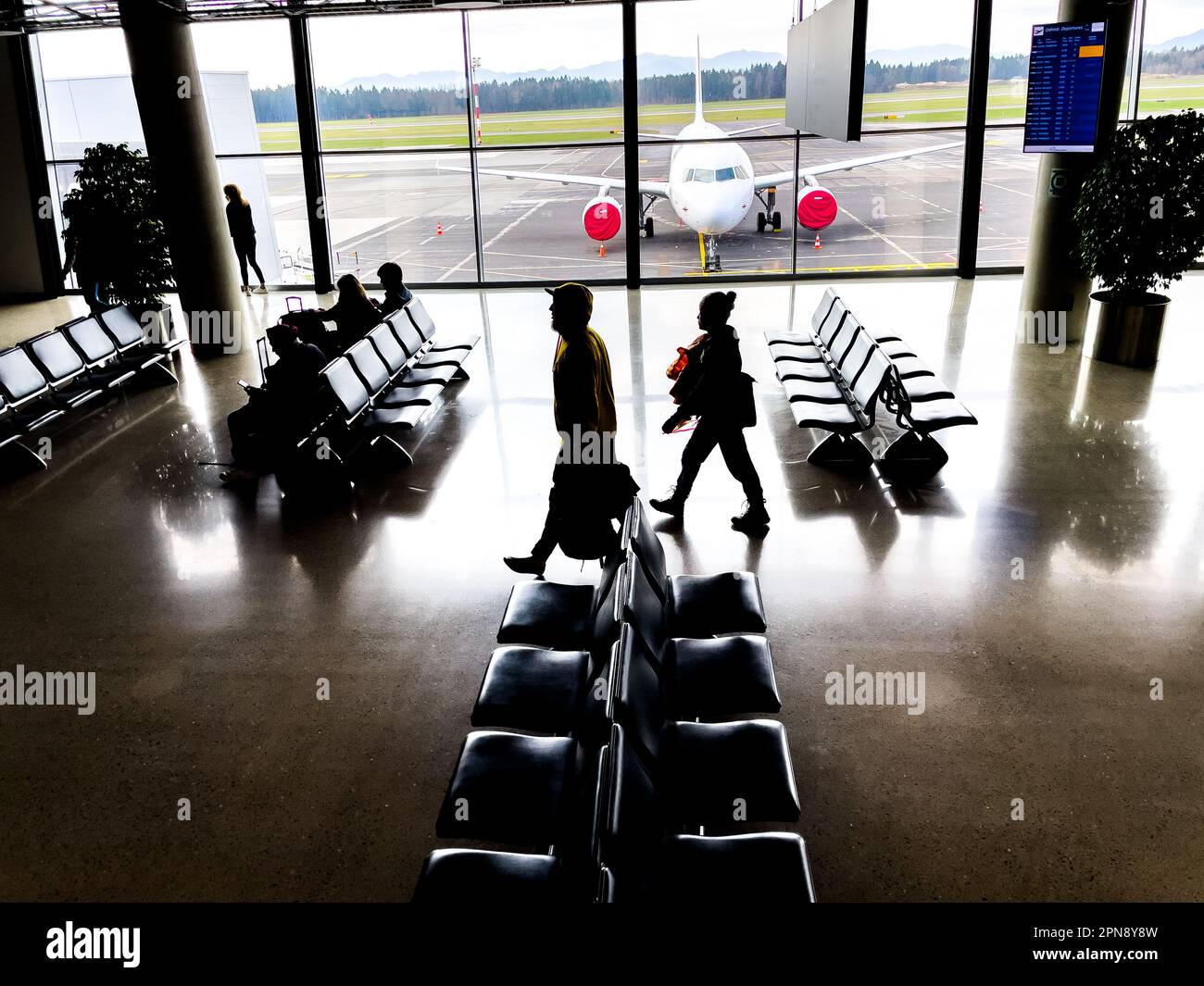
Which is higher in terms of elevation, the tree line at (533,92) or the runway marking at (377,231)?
the tree line at (533,92)

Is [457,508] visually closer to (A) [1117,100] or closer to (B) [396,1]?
(A) [1117,100]

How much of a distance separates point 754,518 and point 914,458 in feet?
5.12

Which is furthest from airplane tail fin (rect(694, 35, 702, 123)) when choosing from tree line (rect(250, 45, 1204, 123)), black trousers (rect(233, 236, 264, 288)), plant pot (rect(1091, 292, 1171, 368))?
plant pot (rect(1091, 292, 1171, 368))

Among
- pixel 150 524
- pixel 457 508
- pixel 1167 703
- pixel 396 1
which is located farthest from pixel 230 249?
pixel 1167 703

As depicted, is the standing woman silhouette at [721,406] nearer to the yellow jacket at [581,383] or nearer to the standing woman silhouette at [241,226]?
the yellow jacket at [581,383]

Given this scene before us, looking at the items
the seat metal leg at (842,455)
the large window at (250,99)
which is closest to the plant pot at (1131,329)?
the seat metal leg at (842,455)

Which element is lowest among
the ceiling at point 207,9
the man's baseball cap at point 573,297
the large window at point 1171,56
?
the man's baseball cap at point 573,297

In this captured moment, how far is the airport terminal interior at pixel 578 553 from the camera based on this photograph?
3.31 meters

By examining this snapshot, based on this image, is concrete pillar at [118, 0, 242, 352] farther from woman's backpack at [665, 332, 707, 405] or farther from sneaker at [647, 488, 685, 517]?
woman's backpack at [665, 332, 707, 405]

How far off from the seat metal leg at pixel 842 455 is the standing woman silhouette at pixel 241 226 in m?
9.59

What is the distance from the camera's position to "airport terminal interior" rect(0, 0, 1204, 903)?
10.9 ft

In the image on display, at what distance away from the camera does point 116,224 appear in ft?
32.4

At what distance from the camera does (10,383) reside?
733cm

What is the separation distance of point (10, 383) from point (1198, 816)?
8136mm
